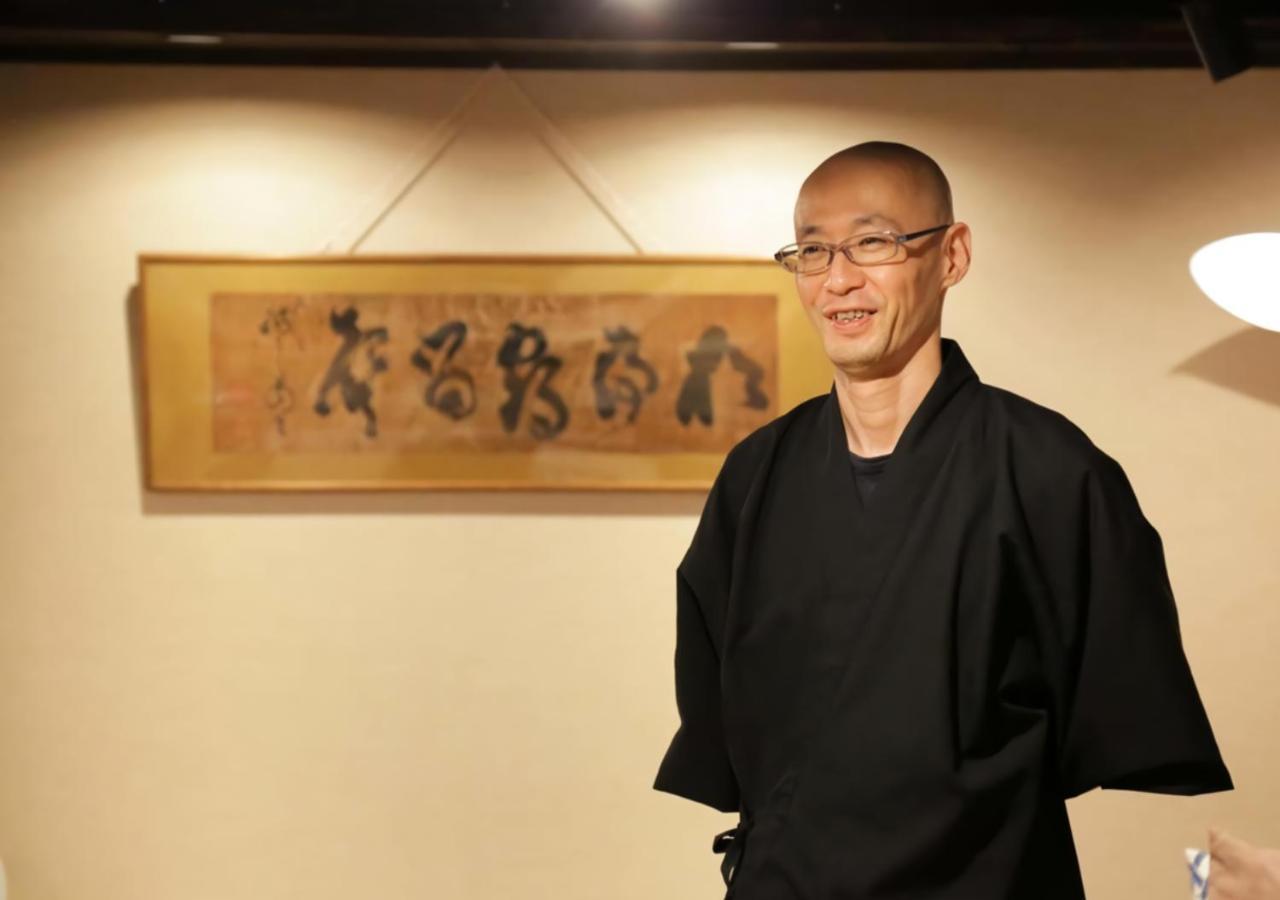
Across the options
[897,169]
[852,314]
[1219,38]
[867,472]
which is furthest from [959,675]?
[1219,38]

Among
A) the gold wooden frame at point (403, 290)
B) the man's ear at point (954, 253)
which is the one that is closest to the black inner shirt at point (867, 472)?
the man's ear at point (954, 253)

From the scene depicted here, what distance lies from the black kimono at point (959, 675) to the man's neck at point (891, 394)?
23 millimetres

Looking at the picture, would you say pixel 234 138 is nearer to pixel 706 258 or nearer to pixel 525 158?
pixel 525 158

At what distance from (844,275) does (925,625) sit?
1.33ft

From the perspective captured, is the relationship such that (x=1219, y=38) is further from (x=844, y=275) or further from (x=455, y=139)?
(x=455, y=139)

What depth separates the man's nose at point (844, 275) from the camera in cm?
148

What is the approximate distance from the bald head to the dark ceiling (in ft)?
5.09

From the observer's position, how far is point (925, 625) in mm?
1404

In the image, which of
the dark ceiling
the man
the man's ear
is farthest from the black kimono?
the dark ceiling

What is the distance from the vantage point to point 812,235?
1.50 metres

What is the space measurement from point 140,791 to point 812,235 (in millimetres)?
2329

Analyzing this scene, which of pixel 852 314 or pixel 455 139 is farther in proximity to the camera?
pixel 455 139

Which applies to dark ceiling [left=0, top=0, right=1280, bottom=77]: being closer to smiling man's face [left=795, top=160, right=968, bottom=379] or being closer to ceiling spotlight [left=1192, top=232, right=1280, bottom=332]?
ceiling spotlight [left=1192, top=232, right=1280, bottom=332]

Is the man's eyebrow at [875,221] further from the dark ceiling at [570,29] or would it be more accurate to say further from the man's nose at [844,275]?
the dark ceiling at [570,29]
